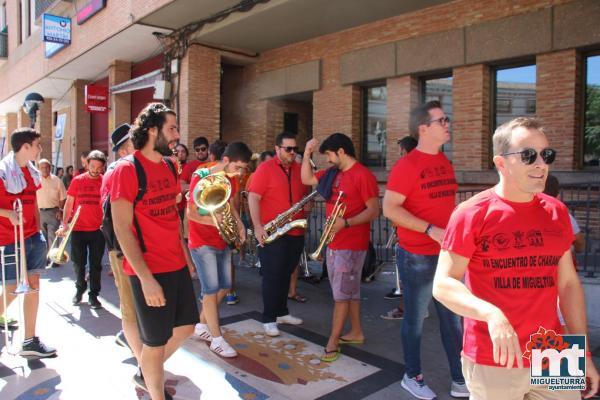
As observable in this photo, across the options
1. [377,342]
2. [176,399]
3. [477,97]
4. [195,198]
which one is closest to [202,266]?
[195,198]

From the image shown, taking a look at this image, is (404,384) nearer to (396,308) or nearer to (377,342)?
(377,342)

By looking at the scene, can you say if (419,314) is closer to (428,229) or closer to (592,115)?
(428,229)

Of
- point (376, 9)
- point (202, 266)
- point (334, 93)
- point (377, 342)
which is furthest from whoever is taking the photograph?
point (334, 93)

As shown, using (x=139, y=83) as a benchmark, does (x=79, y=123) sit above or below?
below

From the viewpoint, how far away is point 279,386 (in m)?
3.73

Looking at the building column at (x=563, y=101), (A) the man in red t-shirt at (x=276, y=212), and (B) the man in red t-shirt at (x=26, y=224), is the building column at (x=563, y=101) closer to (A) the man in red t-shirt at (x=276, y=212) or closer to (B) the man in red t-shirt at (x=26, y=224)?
(A) the man in red t-shirt at (x=276, y=212)

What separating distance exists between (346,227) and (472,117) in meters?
5.63

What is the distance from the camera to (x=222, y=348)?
14.0ft

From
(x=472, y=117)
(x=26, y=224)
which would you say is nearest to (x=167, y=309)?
(x=26, y=224)

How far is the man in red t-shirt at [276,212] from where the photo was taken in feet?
15.7

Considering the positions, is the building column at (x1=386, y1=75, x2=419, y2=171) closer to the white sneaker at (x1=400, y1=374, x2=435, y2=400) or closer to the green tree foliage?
the green tree foliage

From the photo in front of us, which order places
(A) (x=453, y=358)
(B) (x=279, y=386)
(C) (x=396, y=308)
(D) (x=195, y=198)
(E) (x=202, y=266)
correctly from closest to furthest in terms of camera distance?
(A) (x=453, y=358) < (B) (x=279, y=386) < (D) (x=195, y=198) < (E) (x=202, y=266) < (C) (x=396, y=308)

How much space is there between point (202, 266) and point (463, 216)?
2.83m

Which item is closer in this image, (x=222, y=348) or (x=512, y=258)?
(x=512, y=258)
